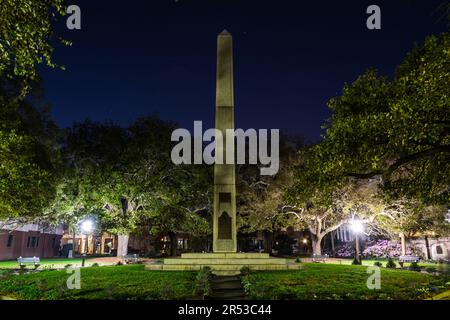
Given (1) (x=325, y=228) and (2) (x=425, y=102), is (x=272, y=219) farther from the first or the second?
(2) (x=425, y=102)

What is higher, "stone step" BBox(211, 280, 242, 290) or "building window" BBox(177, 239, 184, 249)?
"building window" BBox(177, 239, 184, 249)

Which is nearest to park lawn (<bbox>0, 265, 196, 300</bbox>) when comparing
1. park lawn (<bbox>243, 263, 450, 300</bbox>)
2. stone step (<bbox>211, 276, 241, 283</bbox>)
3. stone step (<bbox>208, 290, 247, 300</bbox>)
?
stone step (<bbox>208, 290, 247, 300</bbox>)

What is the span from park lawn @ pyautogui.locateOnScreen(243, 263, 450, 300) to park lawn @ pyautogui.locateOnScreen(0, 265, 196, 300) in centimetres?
242

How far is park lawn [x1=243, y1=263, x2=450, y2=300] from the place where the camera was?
412 inches

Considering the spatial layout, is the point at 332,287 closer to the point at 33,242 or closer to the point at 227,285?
the point at 227,285

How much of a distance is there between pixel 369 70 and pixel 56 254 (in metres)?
54.7

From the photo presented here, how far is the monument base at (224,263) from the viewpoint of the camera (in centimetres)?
1686

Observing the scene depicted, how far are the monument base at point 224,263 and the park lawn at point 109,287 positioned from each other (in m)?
2.01

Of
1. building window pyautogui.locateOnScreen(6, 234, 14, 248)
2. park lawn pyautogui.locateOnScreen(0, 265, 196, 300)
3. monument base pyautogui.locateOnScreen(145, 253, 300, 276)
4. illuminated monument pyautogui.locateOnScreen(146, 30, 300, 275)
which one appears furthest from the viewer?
building window pyautogui.locateOnScreen(6, 234, 14, 248)

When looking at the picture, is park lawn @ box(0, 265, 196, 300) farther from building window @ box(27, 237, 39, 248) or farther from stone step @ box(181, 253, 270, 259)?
building window @ box(27, 237, 39, 248)

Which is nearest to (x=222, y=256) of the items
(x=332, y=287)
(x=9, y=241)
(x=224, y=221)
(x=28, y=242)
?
(x=224, y=221)

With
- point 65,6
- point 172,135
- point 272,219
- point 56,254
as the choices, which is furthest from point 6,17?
point 56,254

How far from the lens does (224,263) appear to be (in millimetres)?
17203

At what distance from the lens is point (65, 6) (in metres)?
9.72
